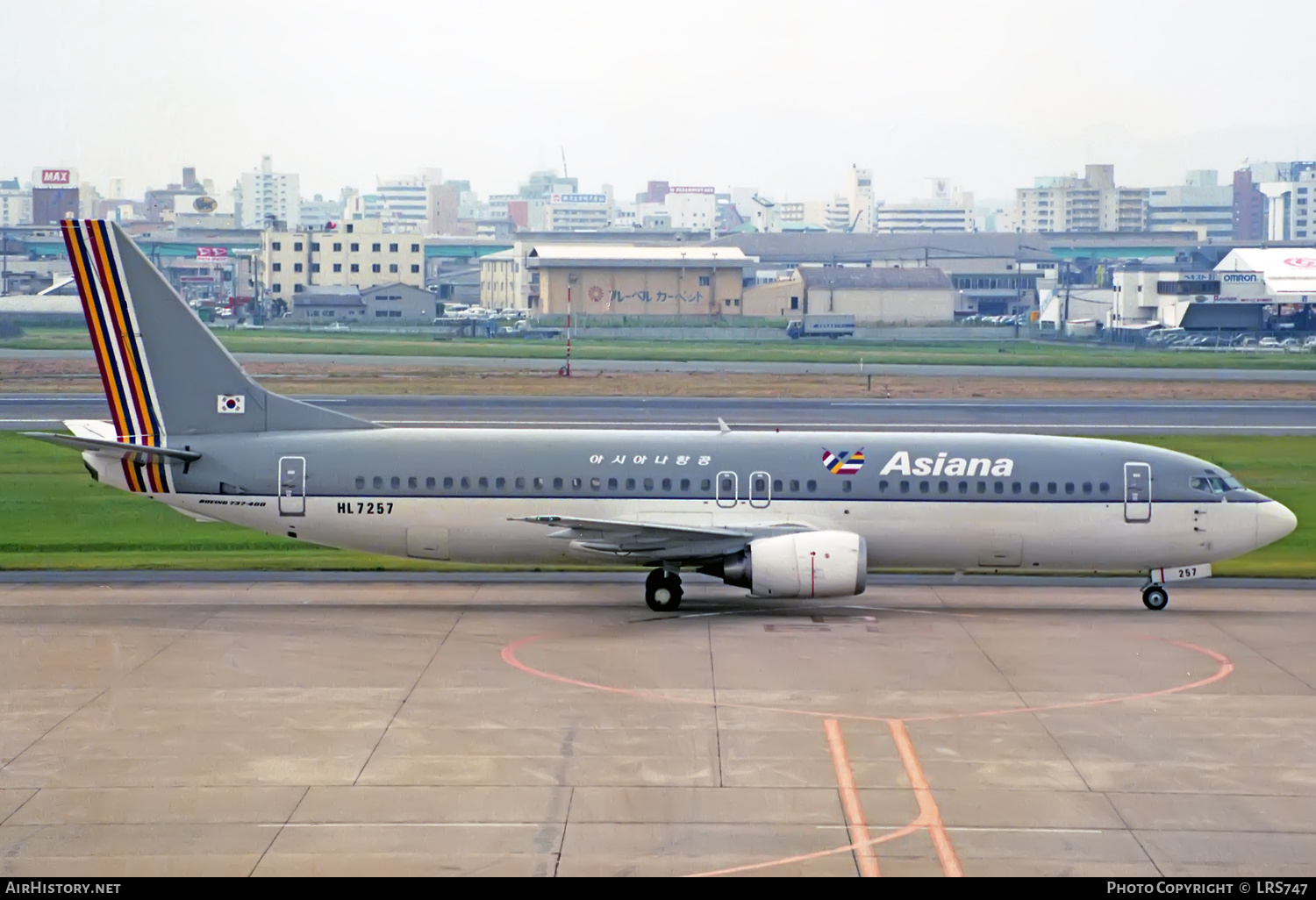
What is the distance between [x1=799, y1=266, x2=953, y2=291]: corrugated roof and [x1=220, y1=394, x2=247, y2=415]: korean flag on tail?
12151 centimetres

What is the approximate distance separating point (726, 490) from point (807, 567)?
3054 millimetres

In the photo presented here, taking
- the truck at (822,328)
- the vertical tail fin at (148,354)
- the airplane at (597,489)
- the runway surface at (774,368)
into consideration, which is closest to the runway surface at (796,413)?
the runway surface at (774,368)

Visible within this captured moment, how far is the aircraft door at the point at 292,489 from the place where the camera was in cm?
3456

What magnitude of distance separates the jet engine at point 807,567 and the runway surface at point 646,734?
856 millimetres

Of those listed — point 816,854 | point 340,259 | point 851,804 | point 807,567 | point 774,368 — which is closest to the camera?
point 816,854

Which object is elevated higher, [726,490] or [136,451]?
[136,451]

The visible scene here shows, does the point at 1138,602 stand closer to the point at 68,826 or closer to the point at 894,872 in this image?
the point at 894,872

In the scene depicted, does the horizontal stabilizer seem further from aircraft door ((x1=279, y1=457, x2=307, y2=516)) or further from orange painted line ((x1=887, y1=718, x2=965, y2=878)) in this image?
orange painted line ((x1=887, y1=718, x2=965, y2=878))

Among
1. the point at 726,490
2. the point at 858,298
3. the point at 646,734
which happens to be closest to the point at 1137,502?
the point at 726,490

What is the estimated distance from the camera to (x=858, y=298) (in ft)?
501

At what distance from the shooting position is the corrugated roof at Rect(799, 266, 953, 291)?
155 metres

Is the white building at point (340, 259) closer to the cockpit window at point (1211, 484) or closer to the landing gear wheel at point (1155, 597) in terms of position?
the landing gear wheel at point (1155, 597)

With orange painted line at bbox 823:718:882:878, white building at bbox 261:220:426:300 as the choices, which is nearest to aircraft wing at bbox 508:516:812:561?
orange painted line at bbox 823:718:882:878

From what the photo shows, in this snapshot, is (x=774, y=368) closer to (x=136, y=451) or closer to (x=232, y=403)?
(x=232, y=403)
